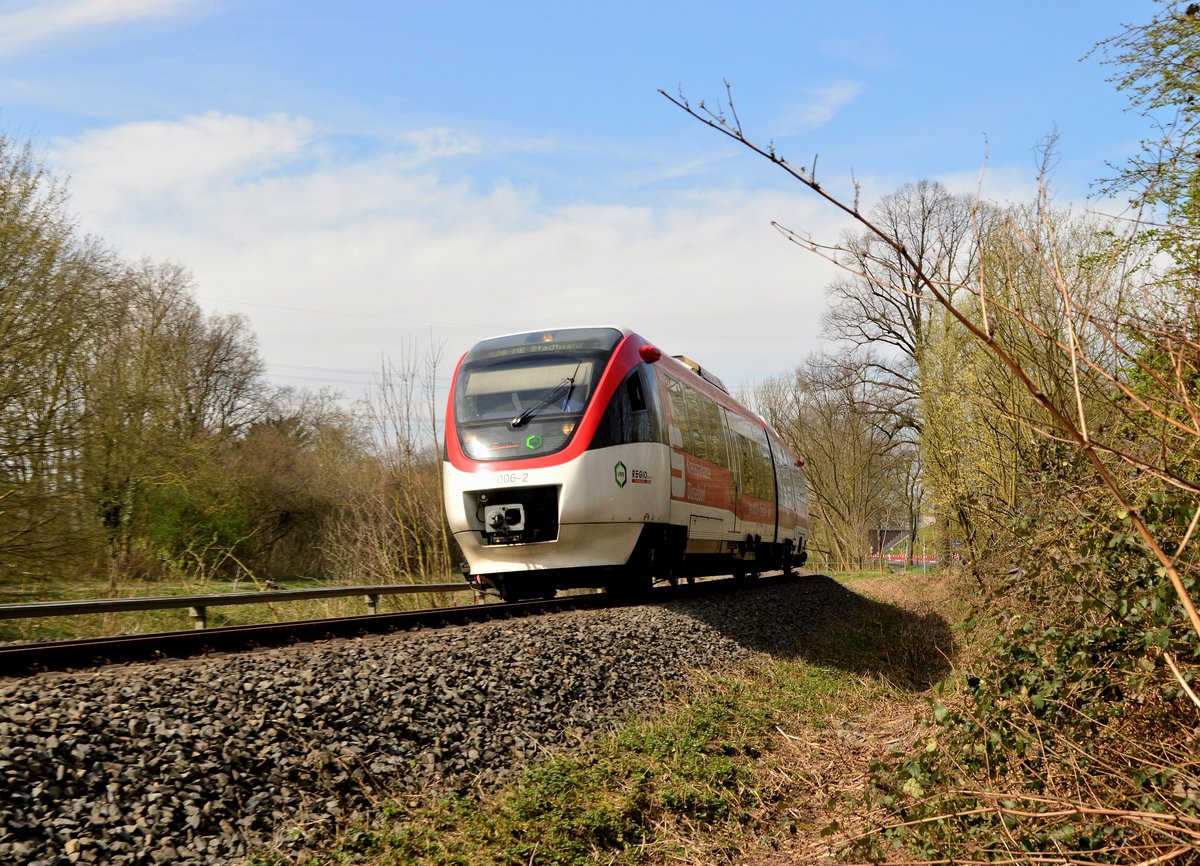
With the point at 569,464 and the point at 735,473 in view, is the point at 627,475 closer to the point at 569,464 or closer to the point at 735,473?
the point at 569,464

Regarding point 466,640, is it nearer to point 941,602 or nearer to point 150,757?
point 150,757

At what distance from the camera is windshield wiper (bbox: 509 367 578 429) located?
11.3 metres

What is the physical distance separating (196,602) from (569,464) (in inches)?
176

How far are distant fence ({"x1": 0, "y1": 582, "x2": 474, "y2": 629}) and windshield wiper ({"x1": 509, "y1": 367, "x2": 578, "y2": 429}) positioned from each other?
3.51 m

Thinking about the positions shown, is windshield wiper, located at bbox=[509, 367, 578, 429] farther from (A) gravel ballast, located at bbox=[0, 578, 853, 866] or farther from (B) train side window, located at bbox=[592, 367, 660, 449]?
(A) gravel ballast, located at bbox=[0, 578, 853, 866]

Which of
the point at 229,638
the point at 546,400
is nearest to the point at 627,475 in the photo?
the point at 546,400

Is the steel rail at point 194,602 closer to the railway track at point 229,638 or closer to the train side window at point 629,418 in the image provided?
the railway track at point 229,638

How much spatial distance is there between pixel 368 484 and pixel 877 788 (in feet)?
42.2

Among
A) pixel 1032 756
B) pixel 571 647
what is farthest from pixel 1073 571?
pixel 571 647

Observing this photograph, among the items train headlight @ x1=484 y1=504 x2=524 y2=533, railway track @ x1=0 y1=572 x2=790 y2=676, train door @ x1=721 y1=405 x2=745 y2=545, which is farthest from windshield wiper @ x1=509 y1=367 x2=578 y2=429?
train door @ x1=721 y1=405 x2=745 y2=545

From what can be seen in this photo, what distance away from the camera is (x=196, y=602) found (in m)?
10.8

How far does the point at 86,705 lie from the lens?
5.20m

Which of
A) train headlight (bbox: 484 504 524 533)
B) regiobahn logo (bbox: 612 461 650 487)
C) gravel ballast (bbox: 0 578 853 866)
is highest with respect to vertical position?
regiobahn logo (bbox: 612 461 650 487)

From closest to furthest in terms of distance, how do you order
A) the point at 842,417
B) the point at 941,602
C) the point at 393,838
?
the point at 393,838 → the point at 941,602 → the point at 842,417
